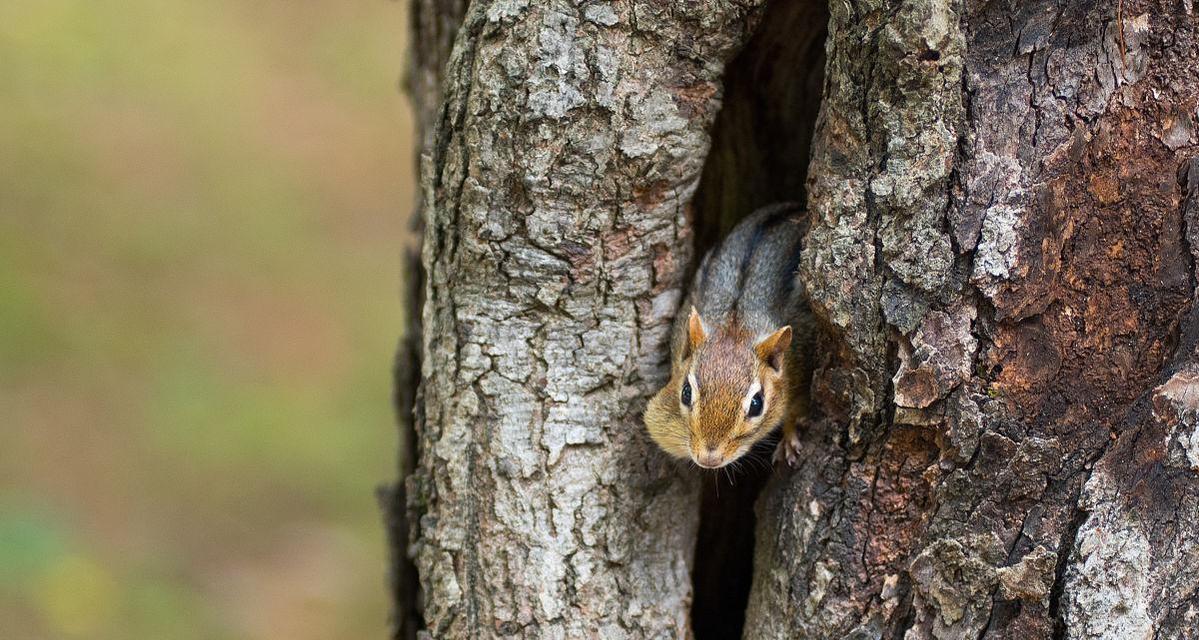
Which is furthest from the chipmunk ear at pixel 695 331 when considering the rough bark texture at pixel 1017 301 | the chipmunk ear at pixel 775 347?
the rough bark texture at pixel 1017 301

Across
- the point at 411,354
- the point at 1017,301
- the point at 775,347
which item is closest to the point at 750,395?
the point at 775,347

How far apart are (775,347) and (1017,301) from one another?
0.69m

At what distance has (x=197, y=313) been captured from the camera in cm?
627

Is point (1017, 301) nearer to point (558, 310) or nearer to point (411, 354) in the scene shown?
point (558, 310)

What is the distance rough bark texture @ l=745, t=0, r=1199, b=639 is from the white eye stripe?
1.03 feet

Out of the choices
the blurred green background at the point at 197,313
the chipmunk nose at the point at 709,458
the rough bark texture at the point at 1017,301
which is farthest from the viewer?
the blurred green background at the point at 197,313

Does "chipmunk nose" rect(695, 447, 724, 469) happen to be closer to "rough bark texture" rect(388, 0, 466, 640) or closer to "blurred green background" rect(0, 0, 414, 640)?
"rough bark texture" rect(388, 0, 466, 640)

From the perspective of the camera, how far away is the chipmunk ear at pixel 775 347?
2.80 meters

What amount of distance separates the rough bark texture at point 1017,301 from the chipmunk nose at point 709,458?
0.36 m

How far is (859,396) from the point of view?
2.46 meters

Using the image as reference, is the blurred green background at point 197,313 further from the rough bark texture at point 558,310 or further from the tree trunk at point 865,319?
the tree trunk at point 865,319

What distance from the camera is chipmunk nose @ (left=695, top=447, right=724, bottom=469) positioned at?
107 inches

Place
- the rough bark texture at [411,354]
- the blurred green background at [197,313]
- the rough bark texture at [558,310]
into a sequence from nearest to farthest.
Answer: the rough bark texture at [558,310]
the rough bark texture at [411,354]
the blurred green background at [197,313]

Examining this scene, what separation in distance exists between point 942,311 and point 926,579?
2.05ft
